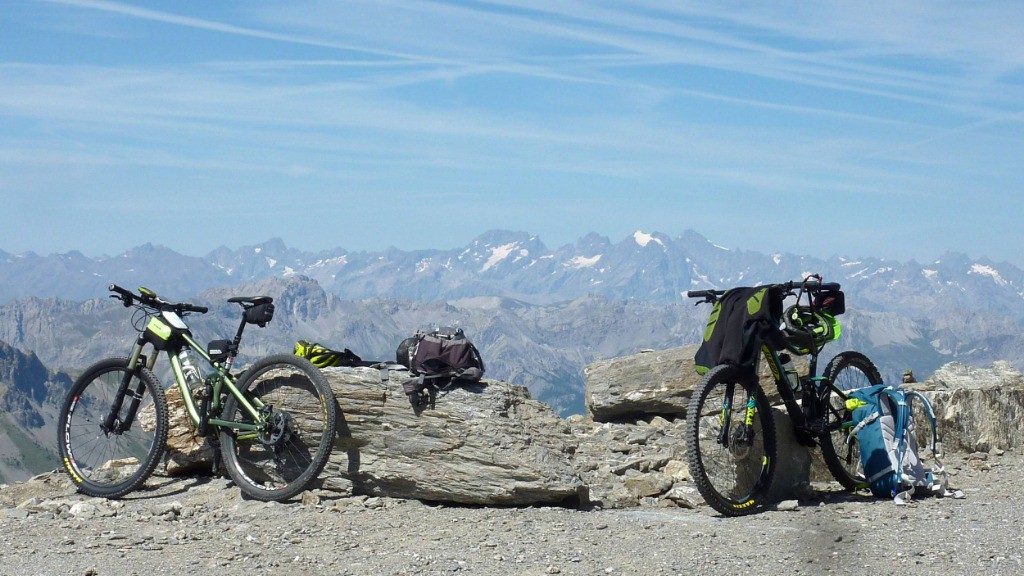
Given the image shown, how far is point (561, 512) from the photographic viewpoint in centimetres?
919

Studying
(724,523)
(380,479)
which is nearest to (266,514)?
(380,479)

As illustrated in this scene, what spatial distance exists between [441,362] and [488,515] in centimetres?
177

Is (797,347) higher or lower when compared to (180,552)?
higher

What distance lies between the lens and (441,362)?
997 centimetres

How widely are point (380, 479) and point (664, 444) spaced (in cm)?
440

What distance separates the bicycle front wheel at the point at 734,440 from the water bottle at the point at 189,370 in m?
5.50

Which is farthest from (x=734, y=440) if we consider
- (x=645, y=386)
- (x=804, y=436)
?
(x=645, y=386)

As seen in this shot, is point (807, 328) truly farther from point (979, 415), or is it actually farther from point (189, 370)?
point (189, 370)

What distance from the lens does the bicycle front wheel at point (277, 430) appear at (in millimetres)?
9731

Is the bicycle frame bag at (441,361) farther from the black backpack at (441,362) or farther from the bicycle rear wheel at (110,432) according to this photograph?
the bicycle rear wheel at (110,432)

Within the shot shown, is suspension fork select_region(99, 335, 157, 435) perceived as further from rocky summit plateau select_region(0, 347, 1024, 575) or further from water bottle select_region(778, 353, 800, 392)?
water bottle select_region(778, 353, 800, 392)

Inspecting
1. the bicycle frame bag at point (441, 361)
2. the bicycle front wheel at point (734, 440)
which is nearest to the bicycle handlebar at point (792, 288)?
the bicycle front wheel at point (734, 440)

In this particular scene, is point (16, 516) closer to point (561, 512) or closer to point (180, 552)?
point (180, 552)

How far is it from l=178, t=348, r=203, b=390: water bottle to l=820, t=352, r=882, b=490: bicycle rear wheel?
6962mm
